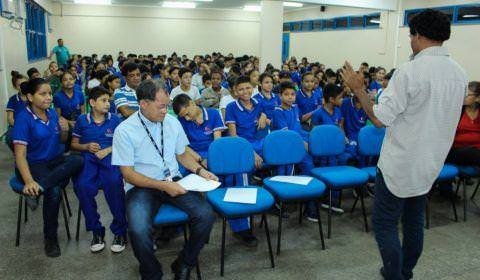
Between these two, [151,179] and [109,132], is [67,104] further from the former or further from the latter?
[151,179]

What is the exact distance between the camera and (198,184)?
240 cm

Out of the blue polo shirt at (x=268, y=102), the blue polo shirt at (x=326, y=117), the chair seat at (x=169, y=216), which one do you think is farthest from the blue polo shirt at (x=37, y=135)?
the blue polo shirt at (x=326, y=117)

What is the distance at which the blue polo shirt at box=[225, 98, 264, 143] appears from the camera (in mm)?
3643

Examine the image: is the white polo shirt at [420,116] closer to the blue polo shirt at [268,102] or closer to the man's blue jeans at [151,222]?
the man's blue jeans at [151,222]

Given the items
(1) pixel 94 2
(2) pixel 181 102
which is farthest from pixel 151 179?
(1) pixel 94 2

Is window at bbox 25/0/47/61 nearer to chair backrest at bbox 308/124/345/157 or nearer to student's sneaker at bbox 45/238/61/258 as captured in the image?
student's sneaker at bbox 45/238/61/258

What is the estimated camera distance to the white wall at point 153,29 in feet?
52.6

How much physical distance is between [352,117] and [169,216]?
104 inches

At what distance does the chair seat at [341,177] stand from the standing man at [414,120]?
2.75 feet

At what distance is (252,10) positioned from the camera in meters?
17.6

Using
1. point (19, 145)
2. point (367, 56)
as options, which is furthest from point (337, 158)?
point (367, 56)

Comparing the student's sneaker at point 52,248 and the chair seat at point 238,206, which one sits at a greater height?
the chair seat at point 238,206

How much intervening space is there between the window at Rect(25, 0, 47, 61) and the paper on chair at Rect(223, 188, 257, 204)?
895cm

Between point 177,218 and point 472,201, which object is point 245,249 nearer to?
point 177,218
